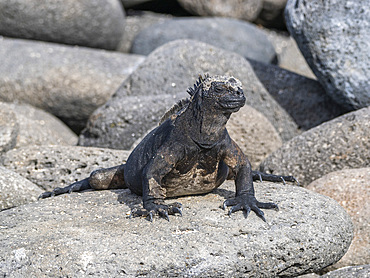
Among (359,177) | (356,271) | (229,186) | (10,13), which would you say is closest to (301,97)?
(359,177)

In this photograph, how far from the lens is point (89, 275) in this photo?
11.4 ft

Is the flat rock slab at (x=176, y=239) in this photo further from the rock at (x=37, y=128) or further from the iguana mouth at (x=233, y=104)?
the rock at (x=37, y=128)

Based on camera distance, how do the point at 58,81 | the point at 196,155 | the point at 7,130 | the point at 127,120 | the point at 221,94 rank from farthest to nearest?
the point at 58,81 < the point at 127,120 < the point at 7,130 < the point at 196,155 < the point at 221,94

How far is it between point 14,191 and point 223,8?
815 cm

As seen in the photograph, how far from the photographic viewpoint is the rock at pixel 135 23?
11.7 m

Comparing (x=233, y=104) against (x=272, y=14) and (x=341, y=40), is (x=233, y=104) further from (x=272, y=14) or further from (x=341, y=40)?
(x=272, y=14)

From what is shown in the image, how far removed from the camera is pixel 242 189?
4184 millimetres

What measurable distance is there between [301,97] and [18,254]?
15.7ft

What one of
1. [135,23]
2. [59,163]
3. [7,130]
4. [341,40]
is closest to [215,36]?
[135,23]

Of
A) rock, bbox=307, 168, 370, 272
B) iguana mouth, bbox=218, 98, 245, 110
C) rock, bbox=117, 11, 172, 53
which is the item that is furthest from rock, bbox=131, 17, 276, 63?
iguana mouth, bbox=218, 98, 245, 110

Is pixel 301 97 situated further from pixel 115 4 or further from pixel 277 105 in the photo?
pixel 115 4

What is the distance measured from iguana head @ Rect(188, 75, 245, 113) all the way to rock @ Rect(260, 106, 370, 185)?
6.83 ft

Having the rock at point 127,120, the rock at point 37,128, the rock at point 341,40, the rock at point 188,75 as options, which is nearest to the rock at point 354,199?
the rock at point 341,40

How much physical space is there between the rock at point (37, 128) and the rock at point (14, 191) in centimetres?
160
